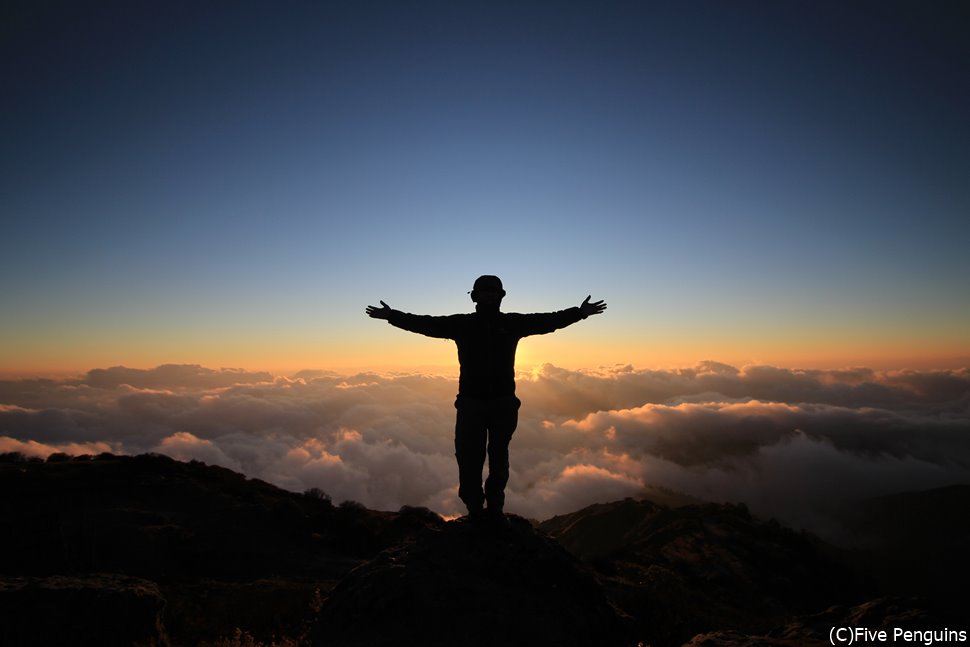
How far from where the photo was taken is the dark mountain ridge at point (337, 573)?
527 cm

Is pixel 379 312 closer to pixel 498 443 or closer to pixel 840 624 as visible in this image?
pixel 498 443

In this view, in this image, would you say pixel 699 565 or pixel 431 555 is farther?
pixel 699 565

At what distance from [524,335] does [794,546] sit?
75275 millimetres

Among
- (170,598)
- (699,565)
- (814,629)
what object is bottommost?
(699,565)

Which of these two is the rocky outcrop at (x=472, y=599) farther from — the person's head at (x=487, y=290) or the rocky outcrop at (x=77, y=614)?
the person's head at (x=487, y=290)

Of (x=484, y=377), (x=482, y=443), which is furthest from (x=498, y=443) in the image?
(x=484, y=377)

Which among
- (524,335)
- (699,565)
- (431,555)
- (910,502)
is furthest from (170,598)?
(910,502)

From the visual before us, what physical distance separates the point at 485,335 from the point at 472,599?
3.24 metres

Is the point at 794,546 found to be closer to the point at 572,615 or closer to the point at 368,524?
the point at 368,524

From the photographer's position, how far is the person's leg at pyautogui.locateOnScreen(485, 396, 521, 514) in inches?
245

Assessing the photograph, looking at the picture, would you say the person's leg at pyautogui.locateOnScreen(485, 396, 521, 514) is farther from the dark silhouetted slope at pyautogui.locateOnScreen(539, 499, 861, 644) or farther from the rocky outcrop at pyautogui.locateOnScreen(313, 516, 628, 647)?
the dark silhouetted slope at pyautogui.locateOnScreen(539, 499, 861, 644)

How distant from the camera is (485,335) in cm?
636

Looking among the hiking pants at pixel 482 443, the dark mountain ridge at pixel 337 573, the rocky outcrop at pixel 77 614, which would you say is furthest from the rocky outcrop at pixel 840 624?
the rocky outcrop at pixel 77 614

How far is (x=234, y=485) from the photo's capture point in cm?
3403
